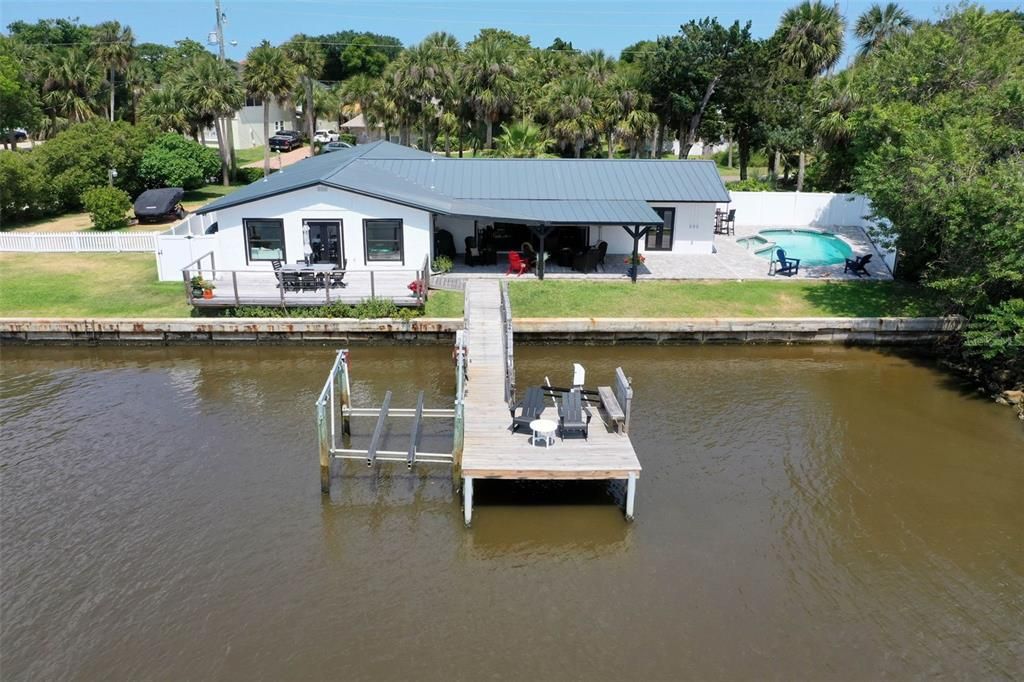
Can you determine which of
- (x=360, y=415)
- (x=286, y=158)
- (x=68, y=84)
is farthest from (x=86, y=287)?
(x=286, y=158)

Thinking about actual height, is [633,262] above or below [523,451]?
above

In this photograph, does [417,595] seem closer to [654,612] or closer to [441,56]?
[654,612]

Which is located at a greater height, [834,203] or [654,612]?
[834,203]

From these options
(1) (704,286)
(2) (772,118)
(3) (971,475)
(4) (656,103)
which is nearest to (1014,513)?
(3) (971,475)

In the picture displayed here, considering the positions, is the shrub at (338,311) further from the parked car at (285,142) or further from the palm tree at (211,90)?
the parked car at (285,142)

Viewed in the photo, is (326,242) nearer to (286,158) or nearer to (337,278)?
(337,278)

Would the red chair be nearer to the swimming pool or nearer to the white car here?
the swimming pool
